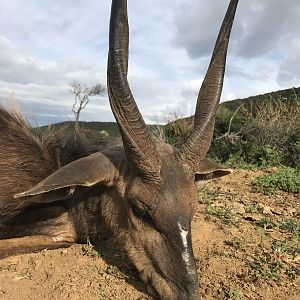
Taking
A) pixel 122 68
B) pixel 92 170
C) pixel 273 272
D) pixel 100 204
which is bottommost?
pixel 273 272

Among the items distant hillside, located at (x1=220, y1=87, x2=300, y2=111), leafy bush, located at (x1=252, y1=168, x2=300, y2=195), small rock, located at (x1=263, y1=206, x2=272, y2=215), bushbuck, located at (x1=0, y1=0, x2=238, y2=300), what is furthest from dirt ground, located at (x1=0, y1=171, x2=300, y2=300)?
distant hillside, located at (x1=220, y1=87, x2=300, y2=111)

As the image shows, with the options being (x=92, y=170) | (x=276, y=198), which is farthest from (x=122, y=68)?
(x=276, y=198)

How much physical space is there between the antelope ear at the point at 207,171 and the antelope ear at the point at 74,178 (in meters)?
0.98

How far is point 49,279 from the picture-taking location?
4.64m

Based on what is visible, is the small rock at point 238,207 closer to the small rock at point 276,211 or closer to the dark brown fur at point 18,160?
the small rock at point 276,211

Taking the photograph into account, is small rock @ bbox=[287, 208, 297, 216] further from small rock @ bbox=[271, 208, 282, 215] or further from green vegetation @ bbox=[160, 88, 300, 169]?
green vegetation @ bbox=[160, 88, 300, 169]

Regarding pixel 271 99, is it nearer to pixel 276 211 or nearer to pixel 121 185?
pixel 276 211

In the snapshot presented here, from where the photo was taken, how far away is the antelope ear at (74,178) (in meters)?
4.34

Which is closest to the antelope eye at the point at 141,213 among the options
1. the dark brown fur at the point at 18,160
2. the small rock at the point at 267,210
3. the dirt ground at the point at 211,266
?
the dirt ground at the point at 211,266

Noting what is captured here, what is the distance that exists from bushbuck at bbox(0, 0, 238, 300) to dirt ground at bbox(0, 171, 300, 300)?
0.23 meters

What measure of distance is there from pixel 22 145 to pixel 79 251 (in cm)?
148

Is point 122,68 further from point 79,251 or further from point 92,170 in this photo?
point 79,251

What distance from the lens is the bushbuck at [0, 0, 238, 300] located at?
4.28 meters

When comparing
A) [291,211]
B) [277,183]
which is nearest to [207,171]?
[291,211]
